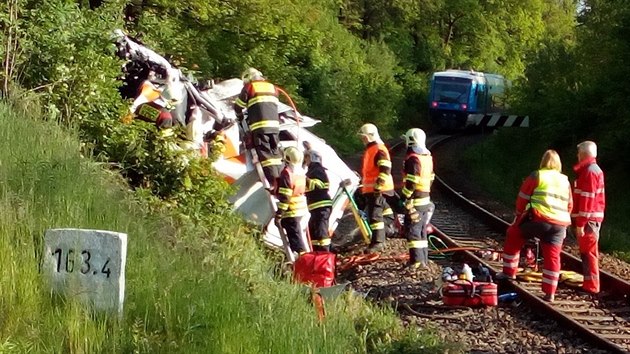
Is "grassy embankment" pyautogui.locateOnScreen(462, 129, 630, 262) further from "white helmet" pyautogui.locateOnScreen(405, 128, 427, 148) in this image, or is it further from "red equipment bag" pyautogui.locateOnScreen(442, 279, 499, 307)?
"red equipment bag" pyautogui.locateOnScreen(442, 279, 499, 307)

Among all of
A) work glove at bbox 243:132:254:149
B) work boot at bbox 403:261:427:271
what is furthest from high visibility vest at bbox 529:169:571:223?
work glove at bbox 243:132:254:149

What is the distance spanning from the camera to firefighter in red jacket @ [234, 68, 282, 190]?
12.1m

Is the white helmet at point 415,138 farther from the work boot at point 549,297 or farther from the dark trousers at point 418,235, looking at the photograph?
the work boot at point 549,297

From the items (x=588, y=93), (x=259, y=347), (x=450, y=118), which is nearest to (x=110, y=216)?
(x=259, y=347)

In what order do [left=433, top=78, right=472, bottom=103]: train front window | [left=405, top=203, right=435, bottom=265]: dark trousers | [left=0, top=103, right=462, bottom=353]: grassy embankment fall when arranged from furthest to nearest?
1. [left=433, top=78, right=472, bottom=103]: train front window
2. [left=405, top=203, right=435, bottom=265]: dark trousers
3. [left=0, top=103, right=462, bottom=353]: grassy embankment

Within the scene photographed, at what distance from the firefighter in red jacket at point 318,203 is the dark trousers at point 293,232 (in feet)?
2.01

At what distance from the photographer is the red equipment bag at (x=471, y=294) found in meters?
10.2

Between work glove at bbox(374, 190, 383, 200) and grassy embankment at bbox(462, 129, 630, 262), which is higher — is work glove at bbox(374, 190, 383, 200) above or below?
above

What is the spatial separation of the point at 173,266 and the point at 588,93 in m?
21.1

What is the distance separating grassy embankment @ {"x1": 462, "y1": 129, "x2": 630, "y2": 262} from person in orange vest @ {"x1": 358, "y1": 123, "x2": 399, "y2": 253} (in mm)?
3932

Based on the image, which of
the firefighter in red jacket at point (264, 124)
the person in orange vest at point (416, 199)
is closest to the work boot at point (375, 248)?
the person in orange vest at point (416, 199)

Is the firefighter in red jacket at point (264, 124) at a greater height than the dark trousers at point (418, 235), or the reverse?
the firefighter in red jacket at point (264, 124)

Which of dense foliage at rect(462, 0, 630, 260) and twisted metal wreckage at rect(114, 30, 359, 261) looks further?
dense foliage at rect(462, 0, 630, 260)

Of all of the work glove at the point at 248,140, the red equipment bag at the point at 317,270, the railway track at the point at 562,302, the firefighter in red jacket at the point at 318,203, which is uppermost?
the work glove at the point at 248,140
